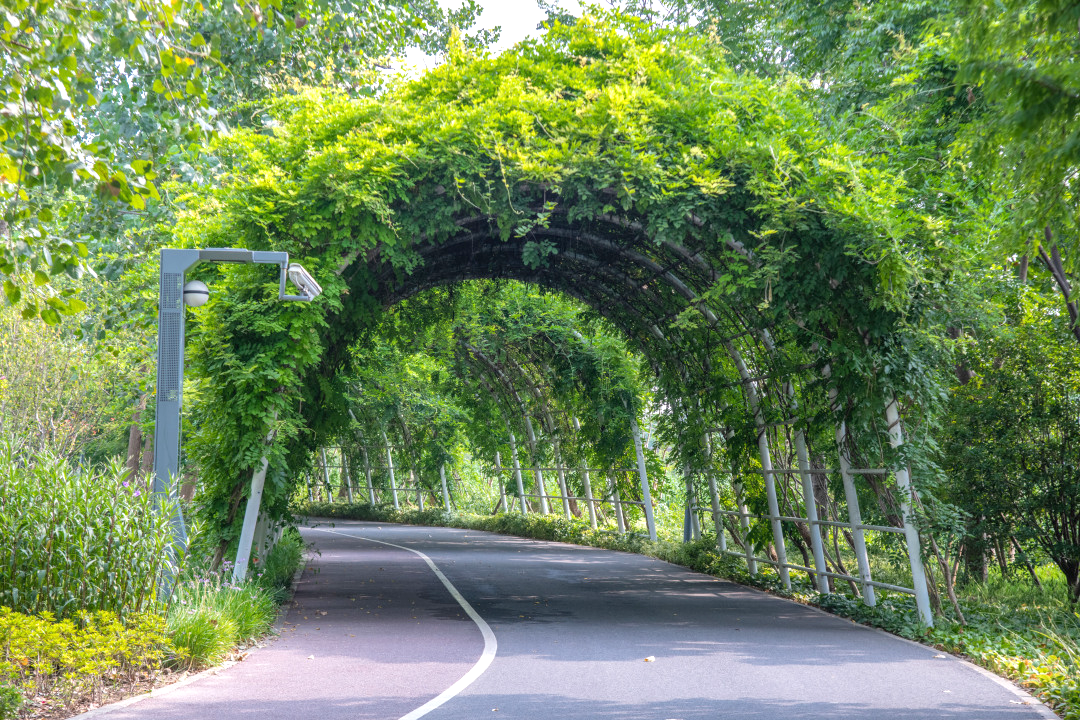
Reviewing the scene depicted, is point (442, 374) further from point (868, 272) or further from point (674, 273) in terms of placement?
point (868, 272)

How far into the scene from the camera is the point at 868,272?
33.2 feet

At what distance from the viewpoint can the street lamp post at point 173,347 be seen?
8625mm

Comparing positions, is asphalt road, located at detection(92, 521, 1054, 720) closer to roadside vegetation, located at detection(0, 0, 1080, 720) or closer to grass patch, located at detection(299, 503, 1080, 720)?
grass patch, located at detection(299, 503, 1080, 720)

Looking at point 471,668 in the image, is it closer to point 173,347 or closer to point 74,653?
point 74,653

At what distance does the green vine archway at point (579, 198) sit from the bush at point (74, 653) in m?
3.48

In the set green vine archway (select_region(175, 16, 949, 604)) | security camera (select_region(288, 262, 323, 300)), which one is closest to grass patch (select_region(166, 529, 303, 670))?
green vine archway (select_region(175, 16, 949, 604))

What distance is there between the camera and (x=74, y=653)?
A: 255 inches

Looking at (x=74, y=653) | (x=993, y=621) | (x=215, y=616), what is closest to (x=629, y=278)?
(x=993, y=621)

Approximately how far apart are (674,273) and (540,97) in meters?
4.54

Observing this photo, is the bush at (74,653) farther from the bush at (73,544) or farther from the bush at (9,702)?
the bush at (73,544)

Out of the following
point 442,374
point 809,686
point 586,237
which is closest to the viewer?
point 809,686

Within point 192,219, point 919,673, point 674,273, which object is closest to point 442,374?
point 674,273

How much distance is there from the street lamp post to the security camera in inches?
5.5

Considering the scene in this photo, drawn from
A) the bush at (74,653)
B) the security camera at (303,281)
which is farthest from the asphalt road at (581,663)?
the security camera at (303,281)
